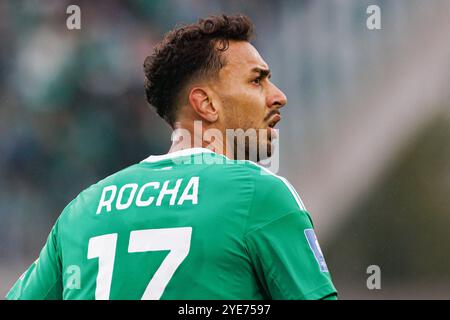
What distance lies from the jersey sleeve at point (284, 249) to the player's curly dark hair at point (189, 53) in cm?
64

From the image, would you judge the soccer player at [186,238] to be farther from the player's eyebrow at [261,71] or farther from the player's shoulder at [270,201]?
the player's eyebrow at [261,71]

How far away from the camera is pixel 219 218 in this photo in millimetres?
1897

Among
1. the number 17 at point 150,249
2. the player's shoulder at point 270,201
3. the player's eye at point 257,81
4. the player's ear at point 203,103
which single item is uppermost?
the player's eye at point 257,81

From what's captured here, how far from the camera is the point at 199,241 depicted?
6.16ft

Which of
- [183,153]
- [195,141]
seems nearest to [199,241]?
[183,153]

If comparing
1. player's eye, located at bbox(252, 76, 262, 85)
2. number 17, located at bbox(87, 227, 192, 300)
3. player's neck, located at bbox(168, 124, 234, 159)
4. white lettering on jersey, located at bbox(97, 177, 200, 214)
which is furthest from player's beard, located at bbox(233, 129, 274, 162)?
number 17, located at bbox(87, 227, 192, 300)

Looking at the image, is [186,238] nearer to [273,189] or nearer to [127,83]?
[273,189]

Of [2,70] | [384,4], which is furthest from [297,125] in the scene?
[2,70]

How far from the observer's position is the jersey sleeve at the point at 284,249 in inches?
73.1

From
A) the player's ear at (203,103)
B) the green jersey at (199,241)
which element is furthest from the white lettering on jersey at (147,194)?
the player's ear at (203,103)

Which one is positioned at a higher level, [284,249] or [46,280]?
[284,249]

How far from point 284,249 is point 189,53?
2.76 ft

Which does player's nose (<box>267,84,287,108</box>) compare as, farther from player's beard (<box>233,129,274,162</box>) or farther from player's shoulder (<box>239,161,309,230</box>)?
player's shoulder (<box>239,161,309,230</box>)

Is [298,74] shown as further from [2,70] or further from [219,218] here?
[219,218]
